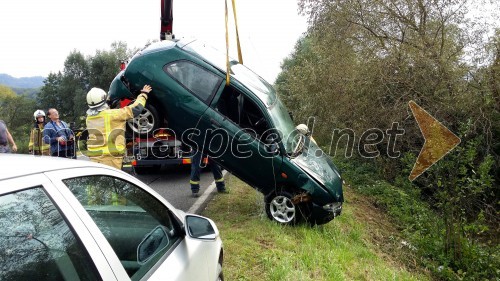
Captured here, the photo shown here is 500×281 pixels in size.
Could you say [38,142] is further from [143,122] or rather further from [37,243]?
[37,243]

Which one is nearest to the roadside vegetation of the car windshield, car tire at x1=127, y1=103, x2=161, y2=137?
the car windshield

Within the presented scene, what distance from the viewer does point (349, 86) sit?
10.2 metres

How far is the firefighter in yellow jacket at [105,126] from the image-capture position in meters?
4.84

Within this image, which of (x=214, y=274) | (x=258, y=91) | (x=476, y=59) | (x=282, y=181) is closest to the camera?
(x=214, y=274)

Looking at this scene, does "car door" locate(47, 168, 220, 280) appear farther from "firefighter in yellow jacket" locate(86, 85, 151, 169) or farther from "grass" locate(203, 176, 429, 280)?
"firefighter in yellow jacket" locate(86, 85, 151, 169)

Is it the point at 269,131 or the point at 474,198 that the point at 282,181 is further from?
the point at 474,198

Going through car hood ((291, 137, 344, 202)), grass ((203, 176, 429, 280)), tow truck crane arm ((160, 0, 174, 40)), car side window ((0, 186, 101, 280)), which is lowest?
grass ((203, 176, 429, 280))

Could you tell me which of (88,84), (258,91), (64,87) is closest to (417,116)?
(258,91)

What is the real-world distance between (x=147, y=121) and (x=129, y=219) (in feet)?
11.9

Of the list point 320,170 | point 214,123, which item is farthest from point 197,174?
point 320,170

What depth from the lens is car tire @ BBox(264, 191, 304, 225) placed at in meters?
5.23

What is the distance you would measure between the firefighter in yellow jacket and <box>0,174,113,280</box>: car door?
361 centimetres

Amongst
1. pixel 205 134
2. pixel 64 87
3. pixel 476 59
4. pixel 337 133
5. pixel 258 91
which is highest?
pixel 476 59

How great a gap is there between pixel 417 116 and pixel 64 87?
46.3 meters
